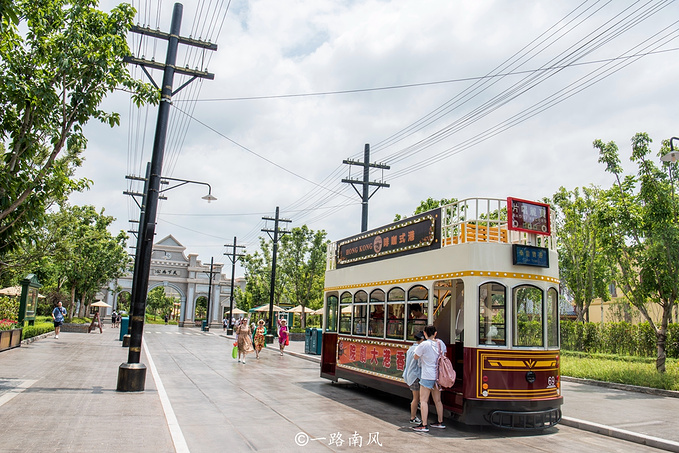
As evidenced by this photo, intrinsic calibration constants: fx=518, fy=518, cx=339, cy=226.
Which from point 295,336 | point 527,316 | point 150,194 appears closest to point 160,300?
point 295,336

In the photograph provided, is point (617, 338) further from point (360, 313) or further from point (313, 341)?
point (360, 313)

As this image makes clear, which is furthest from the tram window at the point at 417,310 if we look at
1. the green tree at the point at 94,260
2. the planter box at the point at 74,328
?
the planter box at the point at 74,328

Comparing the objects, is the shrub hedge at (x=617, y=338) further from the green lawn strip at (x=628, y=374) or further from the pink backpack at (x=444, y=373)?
the pink backpack at (x=444, y=373)

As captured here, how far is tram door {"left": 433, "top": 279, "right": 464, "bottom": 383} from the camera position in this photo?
9977 millimetres

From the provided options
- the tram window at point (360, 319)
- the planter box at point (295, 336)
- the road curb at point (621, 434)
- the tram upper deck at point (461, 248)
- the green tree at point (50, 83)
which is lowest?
the planter box at point (295, 336)

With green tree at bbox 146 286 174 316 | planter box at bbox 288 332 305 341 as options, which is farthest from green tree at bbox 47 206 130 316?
green tree at bbox 146 286 174 316

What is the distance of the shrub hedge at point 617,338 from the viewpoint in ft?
75.3

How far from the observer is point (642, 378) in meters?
14.7

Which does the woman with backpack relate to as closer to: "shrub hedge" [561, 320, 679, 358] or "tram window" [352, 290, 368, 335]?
"tram window" [352, 290, 368, 335]

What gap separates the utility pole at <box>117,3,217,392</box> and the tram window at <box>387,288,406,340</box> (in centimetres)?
547

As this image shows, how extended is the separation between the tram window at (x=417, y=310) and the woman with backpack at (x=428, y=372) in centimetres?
127

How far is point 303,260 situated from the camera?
133 ft

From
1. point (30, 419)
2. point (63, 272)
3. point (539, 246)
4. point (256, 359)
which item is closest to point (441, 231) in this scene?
point (539, 246)

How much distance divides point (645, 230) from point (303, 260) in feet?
90.8
